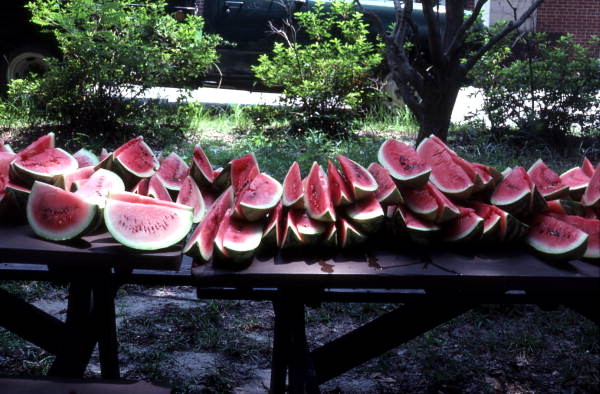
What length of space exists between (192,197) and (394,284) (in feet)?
2.74

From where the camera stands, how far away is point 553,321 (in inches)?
163

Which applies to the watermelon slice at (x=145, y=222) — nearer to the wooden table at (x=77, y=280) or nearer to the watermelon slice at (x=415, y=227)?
the wooden table at (x=77, y=280)

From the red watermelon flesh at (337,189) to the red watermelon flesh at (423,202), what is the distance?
0.20 metres

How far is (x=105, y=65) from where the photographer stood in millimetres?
7637

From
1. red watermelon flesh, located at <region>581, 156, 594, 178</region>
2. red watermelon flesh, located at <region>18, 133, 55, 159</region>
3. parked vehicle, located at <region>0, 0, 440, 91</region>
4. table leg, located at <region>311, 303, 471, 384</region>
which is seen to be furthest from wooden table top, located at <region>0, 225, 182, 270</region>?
parked vehicle, located at <region>0, 0, 440, 91</region>

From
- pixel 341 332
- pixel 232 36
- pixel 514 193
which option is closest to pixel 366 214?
pixel 514 193

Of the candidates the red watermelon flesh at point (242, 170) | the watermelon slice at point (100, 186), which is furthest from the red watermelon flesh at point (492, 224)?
the watermelon slice at point (100, 186)

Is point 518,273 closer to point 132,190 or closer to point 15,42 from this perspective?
point 132,190

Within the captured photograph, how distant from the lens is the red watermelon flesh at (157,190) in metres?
2.23

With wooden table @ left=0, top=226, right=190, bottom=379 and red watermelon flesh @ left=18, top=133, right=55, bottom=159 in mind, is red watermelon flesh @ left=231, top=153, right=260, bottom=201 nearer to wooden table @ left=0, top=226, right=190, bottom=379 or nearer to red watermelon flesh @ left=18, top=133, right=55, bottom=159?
wooden table @ left=0, top=226, right=190, bottom=379

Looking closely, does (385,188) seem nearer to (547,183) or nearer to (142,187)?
(547,183)

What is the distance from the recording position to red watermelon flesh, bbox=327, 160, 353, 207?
6.57 feet

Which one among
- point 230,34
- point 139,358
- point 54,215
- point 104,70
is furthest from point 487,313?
point 230,34

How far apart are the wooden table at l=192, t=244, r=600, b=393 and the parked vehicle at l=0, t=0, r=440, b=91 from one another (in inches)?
300
